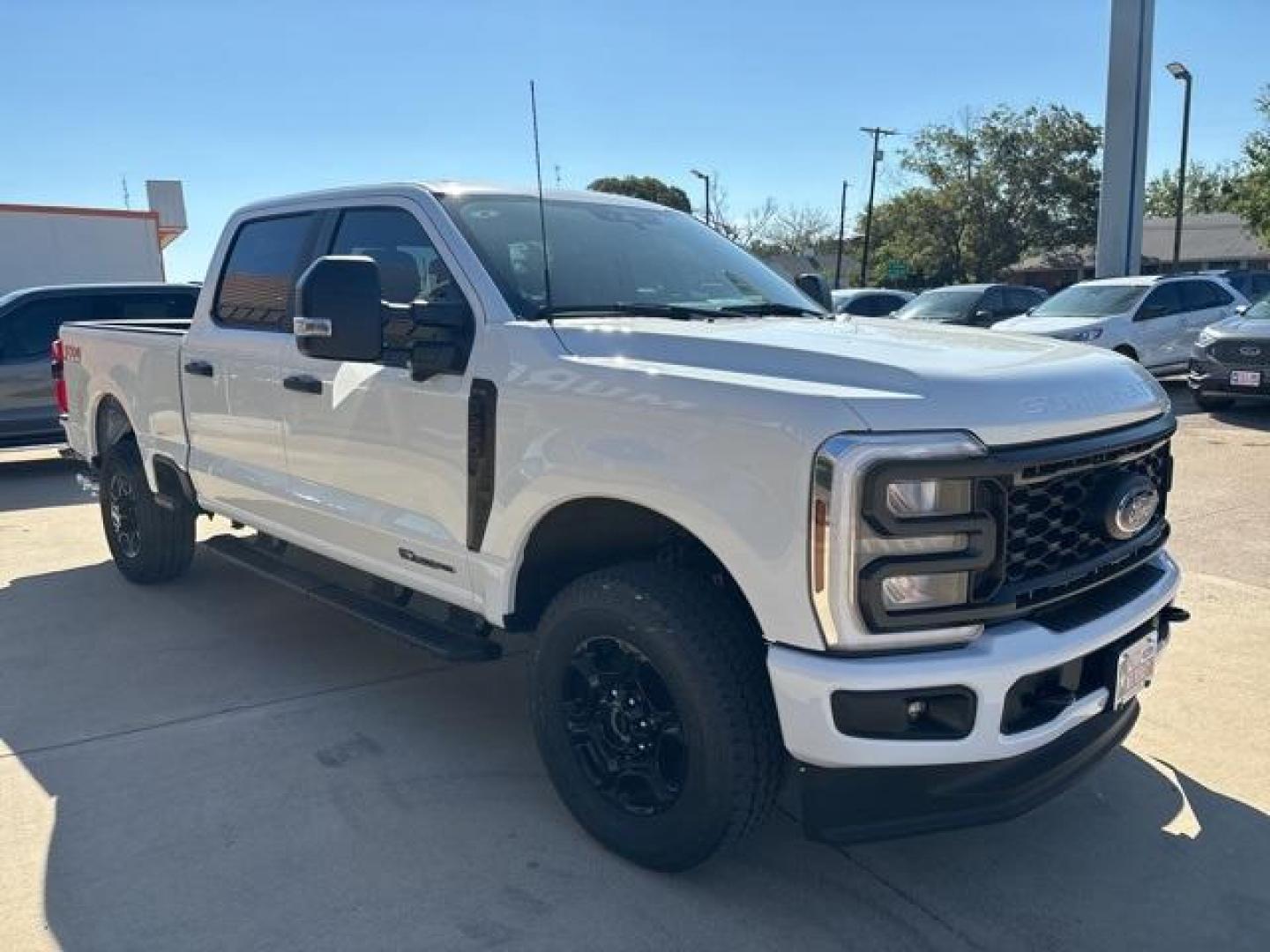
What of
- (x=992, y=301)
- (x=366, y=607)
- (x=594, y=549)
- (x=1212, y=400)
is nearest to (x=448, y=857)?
(x=594, y=549)

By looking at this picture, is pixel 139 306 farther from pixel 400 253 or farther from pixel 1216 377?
pixel 1216 377

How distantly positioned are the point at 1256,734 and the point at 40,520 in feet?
27.1

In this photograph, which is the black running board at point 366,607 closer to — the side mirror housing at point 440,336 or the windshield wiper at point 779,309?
the side mirror housing at point 440,336

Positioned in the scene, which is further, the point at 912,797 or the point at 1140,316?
the point at 1140,316

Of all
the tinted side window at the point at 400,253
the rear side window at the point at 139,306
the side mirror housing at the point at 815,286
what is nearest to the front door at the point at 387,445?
the tinted side window at the point at 400,253

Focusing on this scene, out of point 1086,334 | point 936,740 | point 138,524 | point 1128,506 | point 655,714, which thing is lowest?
point 138,524

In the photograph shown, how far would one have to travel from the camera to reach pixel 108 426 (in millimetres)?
6223

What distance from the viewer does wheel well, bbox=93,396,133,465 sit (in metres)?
6.01

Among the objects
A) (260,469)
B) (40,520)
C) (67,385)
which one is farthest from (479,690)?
(40,520)

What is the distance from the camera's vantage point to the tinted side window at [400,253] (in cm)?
365

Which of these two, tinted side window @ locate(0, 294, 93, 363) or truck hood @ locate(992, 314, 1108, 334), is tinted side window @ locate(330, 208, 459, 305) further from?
truck hood @ locate(992, 314, 1108, 334)

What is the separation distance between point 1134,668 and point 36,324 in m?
10.8

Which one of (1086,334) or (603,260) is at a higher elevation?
(603,260)

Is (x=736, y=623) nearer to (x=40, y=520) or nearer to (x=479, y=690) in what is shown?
(x=479, y=690)
